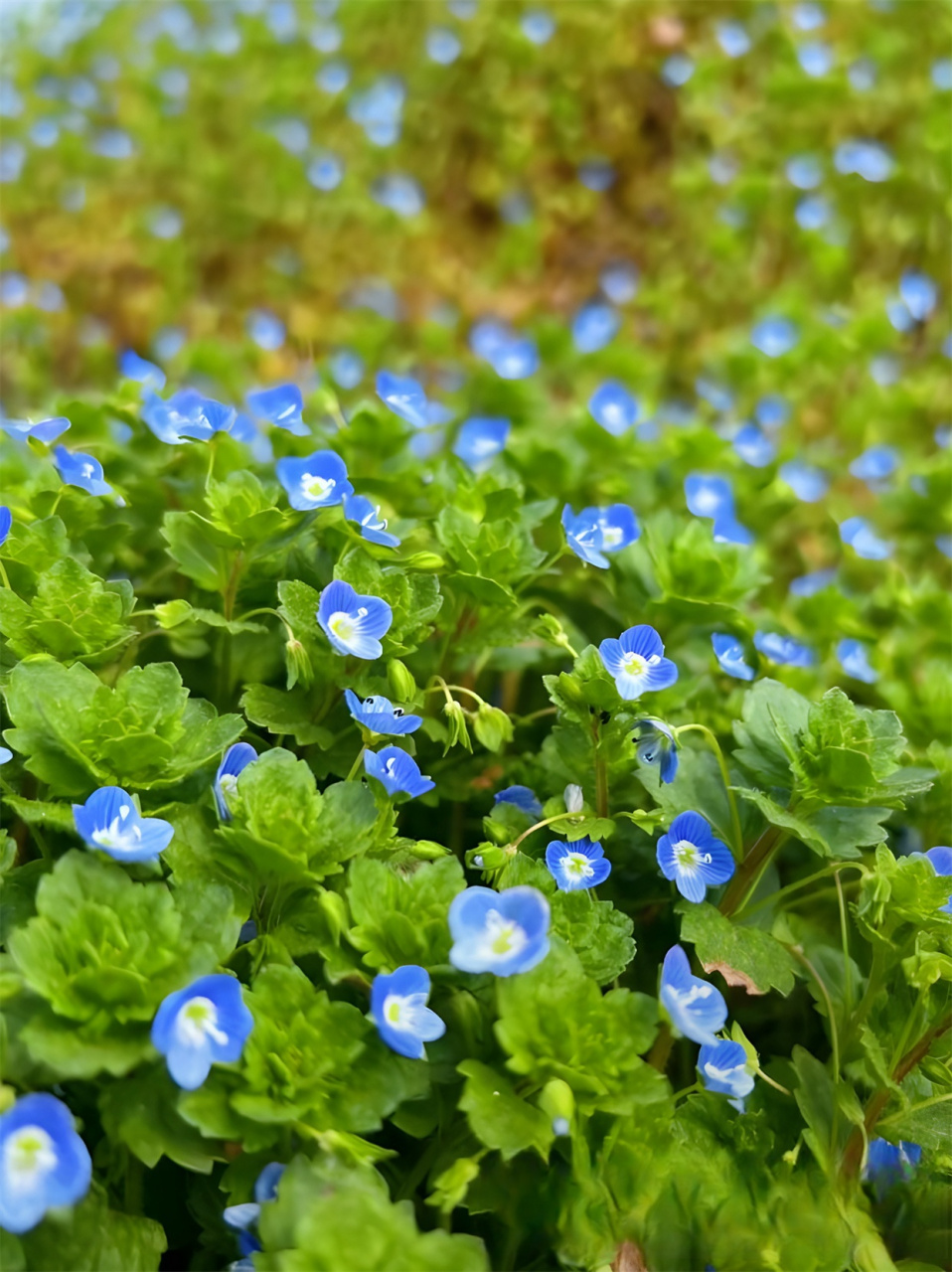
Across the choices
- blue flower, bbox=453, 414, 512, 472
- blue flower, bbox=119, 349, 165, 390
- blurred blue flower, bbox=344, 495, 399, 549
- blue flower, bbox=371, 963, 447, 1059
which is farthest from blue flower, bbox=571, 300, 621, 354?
blue flower, bbox=371, 963, 447, 1059

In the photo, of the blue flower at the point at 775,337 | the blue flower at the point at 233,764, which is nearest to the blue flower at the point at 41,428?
the blue flower at the point at 233,764

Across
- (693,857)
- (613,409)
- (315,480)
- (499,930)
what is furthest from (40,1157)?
(613,409)

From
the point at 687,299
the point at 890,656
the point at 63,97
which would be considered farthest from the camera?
the point at 63,97

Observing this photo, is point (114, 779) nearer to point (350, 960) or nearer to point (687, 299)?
point (350, 960)

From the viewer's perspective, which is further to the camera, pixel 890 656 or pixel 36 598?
pixel 890 656

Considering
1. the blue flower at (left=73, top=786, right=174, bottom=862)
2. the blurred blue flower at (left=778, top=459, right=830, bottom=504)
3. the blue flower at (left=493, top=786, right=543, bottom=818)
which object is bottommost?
the blurred blue flower at (left=778, top=459, right=830, bottom=504)

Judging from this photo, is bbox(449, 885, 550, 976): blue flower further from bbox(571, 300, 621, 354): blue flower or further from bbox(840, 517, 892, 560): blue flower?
bbox(571, 300, 621, 354): blue flower

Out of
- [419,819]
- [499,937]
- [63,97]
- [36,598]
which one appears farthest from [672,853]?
[63,97]
